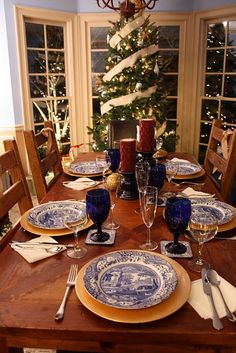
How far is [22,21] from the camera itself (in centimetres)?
360

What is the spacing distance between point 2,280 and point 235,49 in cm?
377

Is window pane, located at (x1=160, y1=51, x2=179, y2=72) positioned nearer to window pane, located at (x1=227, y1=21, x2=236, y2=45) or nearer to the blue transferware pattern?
window pane, located at (x1=227, y1=21, x2=236, y2=45)

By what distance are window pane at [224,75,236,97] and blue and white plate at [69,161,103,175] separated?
260cm

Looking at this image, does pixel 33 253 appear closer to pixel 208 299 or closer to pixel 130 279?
pixel 130 279

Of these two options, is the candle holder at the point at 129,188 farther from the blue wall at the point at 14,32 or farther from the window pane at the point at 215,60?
the window pane at the point at 215,60

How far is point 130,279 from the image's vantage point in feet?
2.80

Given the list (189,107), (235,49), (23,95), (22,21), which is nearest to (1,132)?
(23,95)

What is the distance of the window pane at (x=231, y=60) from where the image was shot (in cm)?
380

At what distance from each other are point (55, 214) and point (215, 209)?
0.64 meters

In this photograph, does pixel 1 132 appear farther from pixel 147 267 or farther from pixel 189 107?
pixel 147 267

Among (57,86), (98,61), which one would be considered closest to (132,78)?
(98,61)

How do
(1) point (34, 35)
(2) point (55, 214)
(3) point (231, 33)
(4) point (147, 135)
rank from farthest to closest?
1. (1) point (34, 35)
2. (3) point (231, 33)
3. (4) point (147, 135)
4. (2) point (55, 214)

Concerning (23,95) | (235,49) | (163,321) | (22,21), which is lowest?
(163,321)

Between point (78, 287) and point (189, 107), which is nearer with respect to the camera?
point (78, 287)
